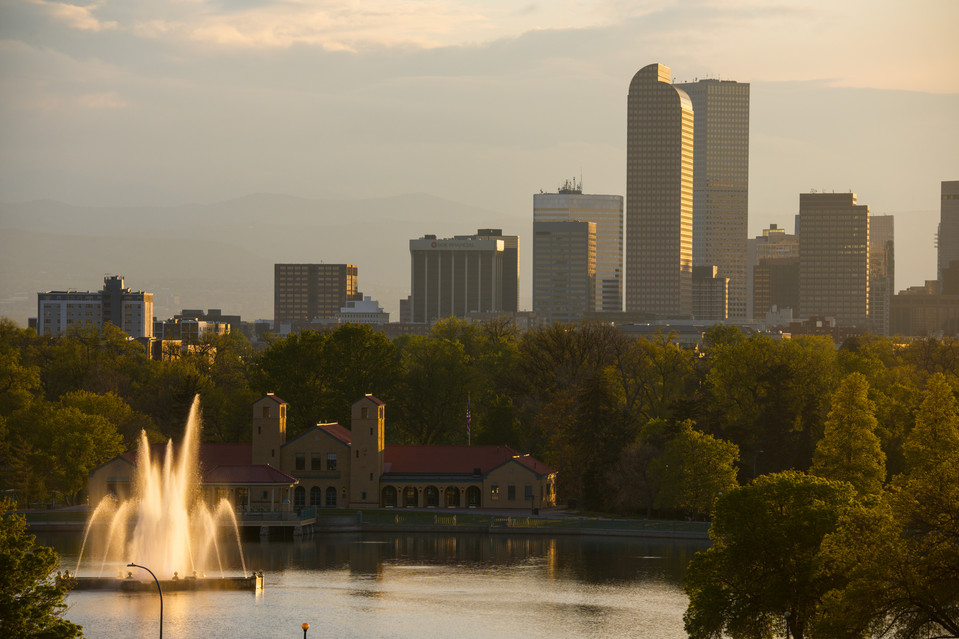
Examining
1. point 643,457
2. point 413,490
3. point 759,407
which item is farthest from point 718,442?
point 413,490

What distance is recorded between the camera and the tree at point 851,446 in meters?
99.8

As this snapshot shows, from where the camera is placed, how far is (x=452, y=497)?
403ft

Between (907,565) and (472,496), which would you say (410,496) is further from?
(907,565)

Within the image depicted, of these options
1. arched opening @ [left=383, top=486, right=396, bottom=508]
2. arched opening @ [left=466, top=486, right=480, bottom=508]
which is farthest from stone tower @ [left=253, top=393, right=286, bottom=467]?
arched opening @ [left=466, top=486, right=480, bottom=508]

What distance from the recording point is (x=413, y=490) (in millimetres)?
123062

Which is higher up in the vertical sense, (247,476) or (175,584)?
(247,476)

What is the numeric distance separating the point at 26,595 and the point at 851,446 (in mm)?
64434

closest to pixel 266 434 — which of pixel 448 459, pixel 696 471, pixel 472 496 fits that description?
pixel 448 459

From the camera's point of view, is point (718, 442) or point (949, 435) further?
point (718, 442)

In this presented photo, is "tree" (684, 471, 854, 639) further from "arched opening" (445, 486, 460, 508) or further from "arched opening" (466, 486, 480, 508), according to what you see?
"arched opening" (445, 486, 460, 508)

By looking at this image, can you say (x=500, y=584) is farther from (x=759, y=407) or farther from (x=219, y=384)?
(x=219, y=384)

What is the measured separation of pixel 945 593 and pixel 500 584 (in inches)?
1537

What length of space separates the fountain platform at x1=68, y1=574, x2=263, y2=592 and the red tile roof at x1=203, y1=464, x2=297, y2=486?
31.2 meters

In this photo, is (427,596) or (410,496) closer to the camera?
(427,596)
